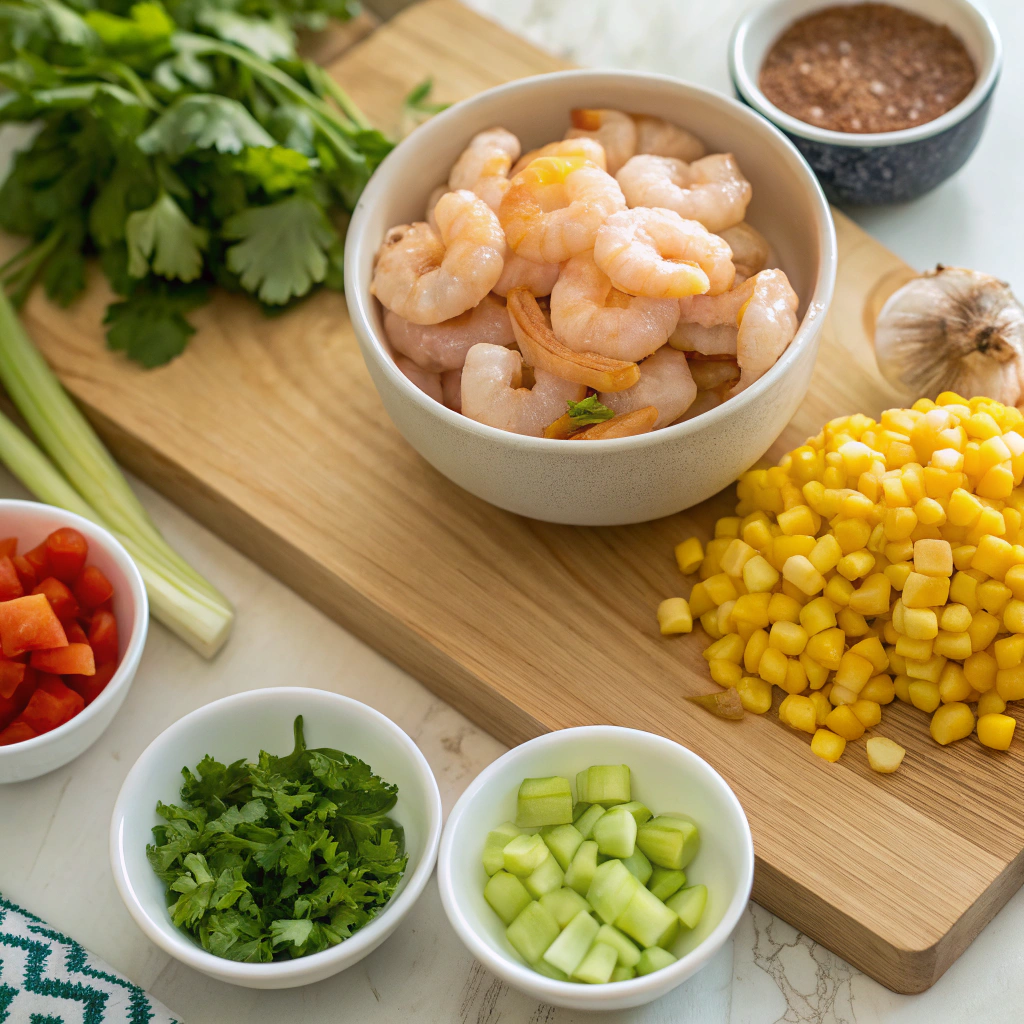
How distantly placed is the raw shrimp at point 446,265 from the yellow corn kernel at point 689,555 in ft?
1.58

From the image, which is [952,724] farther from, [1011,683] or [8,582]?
[8,582]

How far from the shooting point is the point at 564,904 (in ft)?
4.31

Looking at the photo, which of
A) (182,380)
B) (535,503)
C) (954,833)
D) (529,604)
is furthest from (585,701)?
(182,380)

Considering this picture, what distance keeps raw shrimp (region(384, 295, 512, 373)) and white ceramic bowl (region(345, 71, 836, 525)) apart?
0.18 feet

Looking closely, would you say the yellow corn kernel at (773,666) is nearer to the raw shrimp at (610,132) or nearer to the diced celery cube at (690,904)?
the diced celery cube at (690,904)

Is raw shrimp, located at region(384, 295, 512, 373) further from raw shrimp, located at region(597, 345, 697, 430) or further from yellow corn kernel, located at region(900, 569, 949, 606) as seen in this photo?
yellow corn kernel, located at region(900, 569, 949, 606)

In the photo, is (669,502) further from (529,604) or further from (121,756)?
(121,756)

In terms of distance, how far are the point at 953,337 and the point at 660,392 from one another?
1.78 feet

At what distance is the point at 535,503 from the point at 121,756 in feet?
2.39

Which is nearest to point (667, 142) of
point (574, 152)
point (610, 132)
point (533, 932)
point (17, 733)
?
point (610, 132)

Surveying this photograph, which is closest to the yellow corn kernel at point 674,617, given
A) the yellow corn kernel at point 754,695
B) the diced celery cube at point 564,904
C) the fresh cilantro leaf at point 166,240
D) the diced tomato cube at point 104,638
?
the yellow corn kernel at point 754,695

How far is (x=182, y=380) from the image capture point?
195 centimetres

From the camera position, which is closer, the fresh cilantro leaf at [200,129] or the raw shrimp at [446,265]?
the raw shrimp at [446,265]

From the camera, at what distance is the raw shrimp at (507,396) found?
4.89ft
